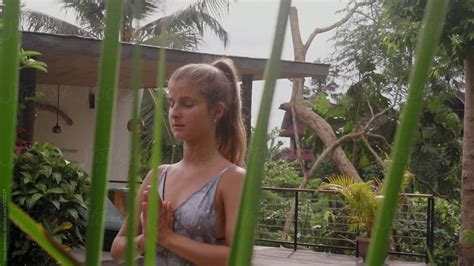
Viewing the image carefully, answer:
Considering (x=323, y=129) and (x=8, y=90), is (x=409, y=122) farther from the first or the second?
(x=323, y=129)

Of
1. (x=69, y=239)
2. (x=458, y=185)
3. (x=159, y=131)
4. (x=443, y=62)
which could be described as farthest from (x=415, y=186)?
(x=159, y=131)

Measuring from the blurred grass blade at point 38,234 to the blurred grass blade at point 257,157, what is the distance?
6cm

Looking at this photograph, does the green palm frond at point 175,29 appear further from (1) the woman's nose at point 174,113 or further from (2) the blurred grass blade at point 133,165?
(1) the woman's nose at point 174,113

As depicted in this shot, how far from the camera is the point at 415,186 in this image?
15.6 m

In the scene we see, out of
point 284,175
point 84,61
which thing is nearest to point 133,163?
point 84,61

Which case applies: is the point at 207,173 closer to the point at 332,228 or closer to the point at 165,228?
the point at 165,228

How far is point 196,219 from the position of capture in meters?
1.34

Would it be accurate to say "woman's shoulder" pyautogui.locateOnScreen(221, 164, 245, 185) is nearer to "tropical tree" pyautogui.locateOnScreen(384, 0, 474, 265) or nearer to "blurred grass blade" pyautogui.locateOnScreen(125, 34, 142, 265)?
"blurred grass blade" pyautogui.locateOnScreen(125, 34, 142, 265)

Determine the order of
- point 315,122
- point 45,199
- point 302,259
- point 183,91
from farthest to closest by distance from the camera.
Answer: point 315,122 < point 302,259 < point 45,199 < point 183,91

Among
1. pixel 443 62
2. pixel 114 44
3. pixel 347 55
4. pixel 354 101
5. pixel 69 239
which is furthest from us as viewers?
pixel 347 55

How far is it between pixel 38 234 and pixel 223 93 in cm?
114

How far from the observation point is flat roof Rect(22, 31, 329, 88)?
242 inches

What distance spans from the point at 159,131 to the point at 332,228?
10.3 metres

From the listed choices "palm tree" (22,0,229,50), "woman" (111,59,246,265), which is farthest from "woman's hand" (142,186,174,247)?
"palm tree" (22,0,229,50)
